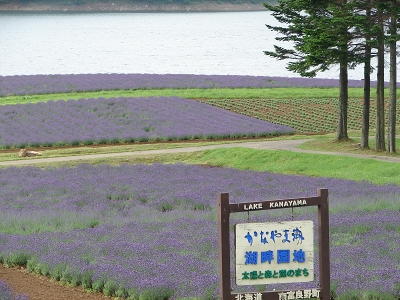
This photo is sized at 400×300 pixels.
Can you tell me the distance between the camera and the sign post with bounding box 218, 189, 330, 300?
28.8 ft

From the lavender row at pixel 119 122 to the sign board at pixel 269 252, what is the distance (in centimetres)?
2748

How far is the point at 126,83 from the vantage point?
5478 cm

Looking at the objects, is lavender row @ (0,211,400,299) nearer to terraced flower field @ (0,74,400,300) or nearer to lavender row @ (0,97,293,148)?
terraced flower field @ (0,74,400,300)

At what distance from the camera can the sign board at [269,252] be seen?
28.7ft

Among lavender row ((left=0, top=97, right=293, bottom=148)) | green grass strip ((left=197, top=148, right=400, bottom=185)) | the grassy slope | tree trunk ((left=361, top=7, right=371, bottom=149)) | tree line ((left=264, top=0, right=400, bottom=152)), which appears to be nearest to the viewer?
green grass strip ((left=197, top=148, right=400, bottom=185))

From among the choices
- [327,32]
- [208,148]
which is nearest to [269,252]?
[327,32]

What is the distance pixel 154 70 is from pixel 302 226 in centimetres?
8481

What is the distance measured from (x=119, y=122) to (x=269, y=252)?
3204cm

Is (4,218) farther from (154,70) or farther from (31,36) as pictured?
(31,36)

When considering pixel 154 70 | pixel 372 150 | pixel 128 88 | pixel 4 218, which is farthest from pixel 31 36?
pixel 4 218

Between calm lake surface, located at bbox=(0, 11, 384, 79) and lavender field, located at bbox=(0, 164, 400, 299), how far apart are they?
66.5 metres

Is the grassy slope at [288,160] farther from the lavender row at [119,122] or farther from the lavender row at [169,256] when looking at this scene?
the lavender row at [169,256]

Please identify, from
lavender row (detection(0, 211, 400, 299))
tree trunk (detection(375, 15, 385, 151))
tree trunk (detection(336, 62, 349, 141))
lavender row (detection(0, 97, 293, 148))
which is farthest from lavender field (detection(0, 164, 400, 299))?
lavender row (detection(0, 97, 293, 148))

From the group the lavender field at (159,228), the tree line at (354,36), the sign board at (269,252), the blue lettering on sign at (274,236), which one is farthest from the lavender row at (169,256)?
the tree line at (354,36)
